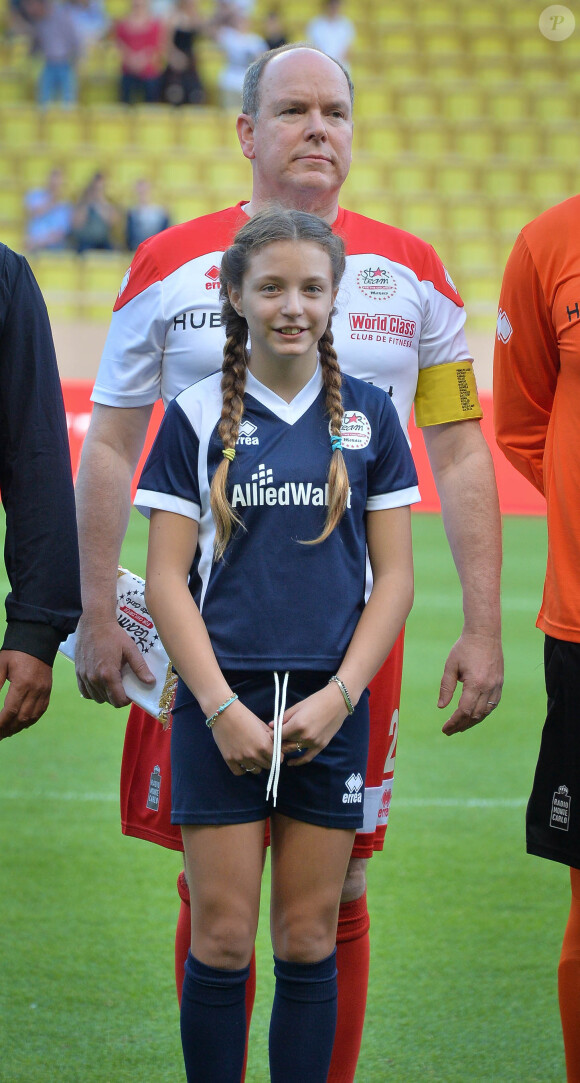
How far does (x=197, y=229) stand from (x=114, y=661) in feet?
2.90

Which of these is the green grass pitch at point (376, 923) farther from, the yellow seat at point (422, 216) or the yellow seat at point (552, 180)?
the yellow seat at point (552, 180)

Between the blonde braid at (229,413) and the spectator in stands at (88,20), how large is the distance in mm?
14735

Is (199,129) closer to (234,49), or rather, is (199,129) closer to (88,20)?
(234,49)

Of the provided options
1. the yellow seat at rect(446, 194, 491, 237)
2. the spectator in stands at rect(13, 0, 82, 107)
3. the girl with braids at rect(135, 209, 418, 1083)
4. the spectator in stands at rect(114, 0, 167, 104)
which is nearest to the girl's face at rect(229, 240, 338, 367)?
the girl with braids at rect(135, 209, 418, 1083)

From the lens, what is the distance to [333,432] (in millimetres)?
2266

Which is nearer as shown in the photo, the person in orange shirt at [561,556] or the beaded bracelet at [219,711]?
the beaded bracelet at [219,711]

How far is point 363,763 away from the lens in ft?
7.54

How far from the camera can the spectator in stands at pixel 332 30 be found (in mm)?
15938

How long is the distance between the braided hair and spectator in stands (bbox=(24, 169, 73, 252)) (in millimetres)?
12384

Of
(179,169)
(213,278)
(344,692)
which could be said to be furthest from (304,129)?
(179,169)

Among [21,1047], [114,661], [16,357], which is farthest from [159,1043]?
[16,357]

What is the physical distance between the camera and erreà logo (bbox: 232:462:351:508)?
2.22 meters

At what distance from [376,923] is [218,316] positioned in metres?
1.96

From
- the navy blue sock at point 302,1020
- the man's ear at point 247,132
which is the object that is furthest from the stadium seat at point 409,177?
the navy blue sock at point 302,1020
